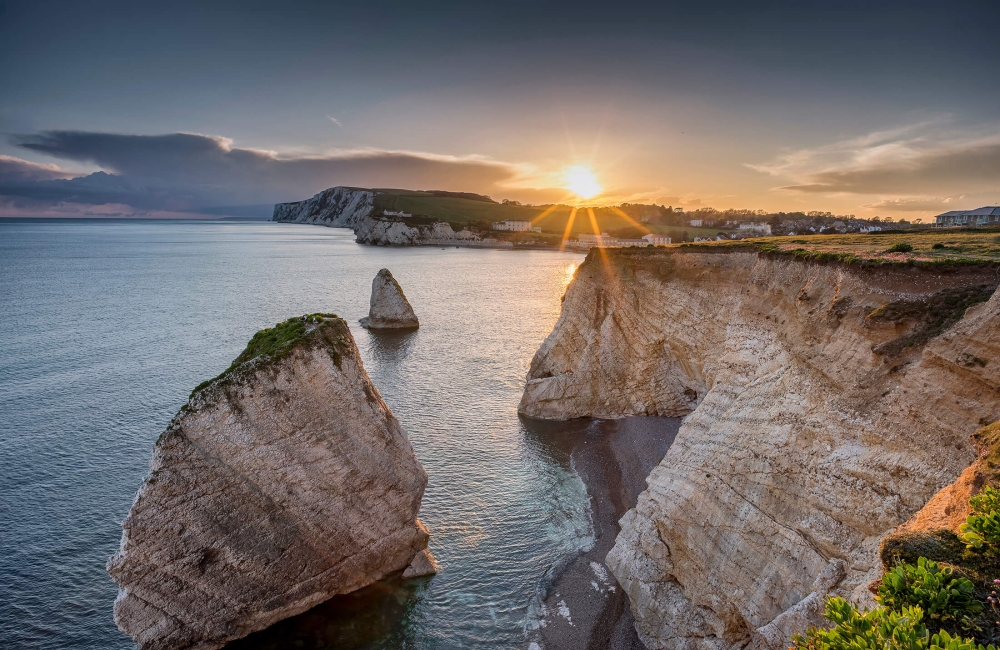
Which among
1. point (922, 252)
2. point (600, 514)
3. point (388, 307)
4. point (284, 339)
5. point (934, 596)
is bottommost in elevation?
point (600, 514)

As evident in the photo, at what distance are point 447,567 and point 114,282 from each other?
107m

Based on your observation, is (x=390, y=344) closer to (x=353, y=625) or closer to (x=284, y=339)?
(x=284, y=339)

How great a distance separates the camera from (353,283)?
107 m

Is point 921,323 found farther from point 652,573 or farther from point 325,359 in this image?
point 325,359

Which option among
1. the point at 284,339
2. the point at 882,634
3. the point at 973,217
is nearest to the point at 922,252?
the point at 882,634

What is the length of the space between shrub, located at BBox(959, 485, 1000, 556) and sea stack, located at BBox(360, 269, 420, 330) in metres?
62.3

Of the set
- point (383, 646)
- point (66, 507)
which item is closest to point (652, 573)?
point (383, 646)

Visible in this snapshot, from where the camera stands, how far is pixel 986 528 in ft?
28.2

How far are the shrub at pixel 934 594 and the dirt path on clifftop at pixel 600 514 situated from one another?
44.5 feet

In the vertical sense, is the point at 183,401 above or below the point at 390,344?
below

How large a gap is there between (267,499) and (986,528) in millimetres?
19883

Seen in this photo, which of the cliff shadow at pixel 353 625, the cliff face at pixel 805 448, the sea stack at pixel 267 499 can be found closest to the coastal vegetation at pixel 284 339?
the sea stack at pixel 267 499

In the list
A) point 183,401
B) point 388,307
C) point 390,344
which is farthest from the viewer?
point 388,307

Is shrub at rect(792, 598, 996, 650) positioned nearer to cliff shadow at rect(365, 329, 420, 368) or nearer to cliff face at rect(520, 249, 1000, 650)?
cliff face at rect(520, 249, 1000, 650)
